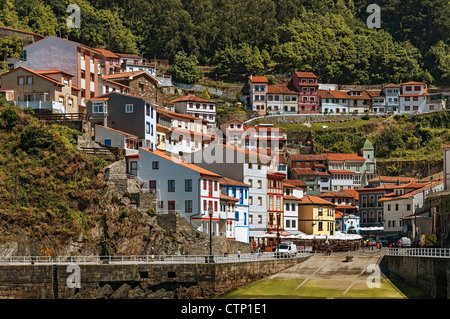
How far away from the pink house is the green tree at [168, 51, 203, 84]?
20223 millimetres

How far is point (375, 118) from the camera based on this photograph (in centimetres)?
17712

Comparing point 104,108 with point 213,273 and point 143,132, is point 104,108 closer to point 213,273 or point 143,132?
Result: point 143,132

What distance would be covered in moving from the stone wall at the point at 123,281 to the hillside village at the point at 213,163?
14.5 ft

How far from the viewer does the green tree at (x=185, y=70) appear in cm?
18250

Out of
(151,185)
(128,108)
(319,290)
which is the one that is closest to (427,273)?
(319,290)

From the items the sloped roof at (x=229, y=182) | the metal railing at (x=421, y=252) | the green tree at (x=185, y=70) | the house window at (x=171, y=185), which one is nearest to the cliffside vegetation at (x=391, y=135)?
the green tree at (x=185, y=70)

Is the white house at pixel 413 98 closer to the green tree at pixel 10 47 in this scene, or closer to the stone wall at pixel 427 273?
the green tree at pixel 10 47

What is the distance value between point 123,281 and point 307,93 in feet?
360

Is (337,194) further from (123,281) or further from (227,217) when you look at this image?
(123,281)

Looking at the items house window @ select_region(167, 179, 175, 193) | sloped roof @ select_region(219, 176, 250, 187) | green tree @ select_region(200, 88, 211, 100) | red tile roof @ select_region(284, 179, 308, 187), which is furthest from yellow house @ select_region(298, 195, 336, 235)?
green tree @ select_region(200, 88, 211, 100)

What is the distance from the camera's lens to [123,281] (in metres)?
76.8

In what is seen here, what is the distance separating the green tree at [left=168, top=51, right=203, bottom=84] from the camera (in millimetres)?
182500

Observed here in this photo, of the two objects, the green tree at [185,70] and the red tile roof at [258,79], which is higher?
the green tree at [185,70]

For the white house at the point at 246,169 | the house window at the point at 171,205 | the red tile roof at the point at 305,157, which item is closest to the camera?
the house window at the point at 171,205
